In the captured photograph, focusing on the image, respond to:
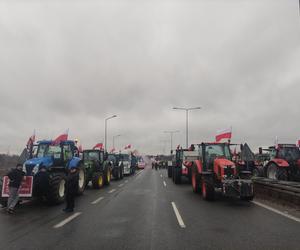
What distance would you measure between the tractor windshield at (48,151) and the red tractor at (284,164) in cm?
1184

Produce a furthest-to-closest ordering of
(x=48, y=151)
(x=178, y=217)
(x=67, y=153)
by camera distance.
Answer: (x=67, y=153) → (x=48, y=151) → (x=178, y=217)

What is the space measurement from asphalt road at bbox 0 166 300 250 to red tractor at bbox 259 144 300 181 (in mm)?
7418

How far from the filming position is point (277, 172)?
1819 cm

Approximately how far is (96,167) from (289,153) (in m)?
12.5

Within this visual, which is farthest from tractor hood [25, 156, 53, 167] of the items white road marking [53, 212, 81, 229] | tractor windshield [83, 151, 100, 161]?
tractor windshield [83, 151, 100, 161]

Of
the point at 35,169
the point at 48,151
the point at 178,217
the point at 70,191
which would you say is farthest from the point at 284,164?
the point at 35,169

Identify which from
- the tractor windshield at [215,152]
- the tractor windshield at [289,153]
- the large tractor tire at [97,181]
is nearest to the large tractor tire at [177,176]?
the large tractor tire at [97,181]

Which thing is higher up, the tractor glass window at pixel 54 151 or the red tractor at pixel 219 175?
the tractor glass window at pixel 54 151

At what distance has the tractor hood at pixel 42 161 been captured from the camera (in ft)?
41.2

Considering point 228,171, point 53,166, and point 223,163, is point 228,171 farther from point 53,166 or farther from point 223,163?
point 53,166

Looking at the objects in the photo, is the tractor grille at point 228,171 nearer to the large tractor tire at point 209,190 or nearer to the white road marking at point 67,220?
the large tractor tire at point 209,190

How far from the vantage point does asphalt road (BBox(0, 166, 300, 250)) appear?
6.64 meters

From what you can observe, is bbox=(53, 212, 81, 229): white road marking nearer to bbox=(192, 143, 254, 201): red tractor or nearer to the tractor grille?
bbox=(192, 143, 254, 201): red tractor

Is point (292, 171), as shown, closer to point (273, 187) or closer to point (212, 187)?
point (273, 187)
